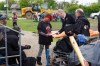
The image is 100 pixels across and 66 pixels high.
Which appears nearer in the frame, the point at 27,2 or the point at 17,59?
the point at 17,59

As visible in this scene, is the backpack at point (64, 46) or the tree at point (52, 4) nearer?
the backpack at point (64, 46)

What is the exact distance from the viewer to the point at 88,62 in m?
5.88

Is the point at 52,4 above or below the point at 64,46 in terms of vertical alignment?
below

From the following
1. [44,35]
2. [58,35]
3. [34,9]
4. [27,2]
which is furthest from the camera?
[27,2]

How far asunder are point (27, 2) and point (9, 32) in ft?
195

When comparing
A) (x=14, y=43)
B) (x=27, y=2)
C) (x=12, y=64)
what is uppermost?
(x=14, y=43)

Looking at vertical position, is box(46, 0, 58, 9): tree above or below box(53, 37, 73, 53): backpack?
below

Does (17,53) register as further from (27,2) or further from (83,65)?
(27,2)

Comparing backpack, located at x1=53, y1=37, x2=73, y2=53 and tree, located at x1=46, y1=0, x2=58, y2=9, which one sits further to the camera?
tree, located at x1=46, y1=0, x2=58, y2=9

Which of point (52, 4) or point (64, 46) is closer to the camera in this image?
point (64, 46)

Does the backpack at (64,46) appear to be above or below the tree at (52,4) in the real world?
above

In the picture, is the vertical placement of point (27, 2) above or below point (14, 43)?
below

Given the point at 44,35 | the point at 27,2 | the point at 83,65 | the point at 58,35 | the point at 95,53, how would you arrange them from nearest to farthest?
the point at 83,65, the point at 95,53, the point at 58,35, the point at 44,35, the point at 27,2

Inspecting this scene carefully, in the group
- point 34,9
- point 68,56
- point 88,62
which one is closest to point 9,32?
point 68,56
